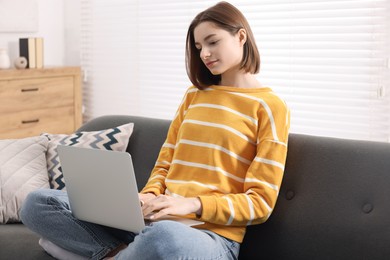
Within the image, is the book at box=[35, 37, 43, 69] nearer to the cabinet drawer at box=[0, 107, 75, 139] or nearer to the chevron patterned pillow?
the cabinet drawer at box=[0, 107, 75, 139]

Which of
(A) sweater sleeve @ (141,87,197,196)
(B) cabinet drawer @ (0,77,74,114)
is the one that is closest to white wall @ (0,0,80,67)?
(B) cabinet drawer @ (0,77,74,114)

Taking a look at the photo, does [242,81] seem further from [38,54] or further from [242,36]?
[38,54]

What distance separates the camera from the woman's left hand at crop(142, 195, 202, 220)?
209 cm

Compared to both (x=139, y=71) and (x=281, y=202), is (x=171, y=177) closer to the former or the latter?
(x=281, y=202)

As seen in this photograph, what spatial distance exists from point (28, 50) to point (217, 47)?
2.55 m

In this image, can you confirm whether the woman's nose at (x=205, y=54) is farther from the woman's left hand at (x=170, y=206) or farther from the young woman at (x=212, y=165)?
the woman's left hand at (x=170, y=206)

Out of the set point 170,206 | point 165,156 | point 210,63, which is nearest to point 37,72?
point 165,156

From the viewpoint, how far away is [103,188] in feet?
6.93

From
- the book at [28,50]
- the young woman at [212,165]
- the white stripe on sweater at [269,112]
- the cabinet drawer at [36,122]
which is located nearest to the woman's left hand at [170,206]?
the young woman at [212,165]

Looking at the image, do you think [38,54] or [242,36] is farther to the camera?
[38,54]

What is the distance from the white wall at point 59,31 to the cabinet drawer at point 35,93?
38 cm

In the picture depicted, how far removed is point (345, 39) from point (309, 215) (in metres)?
1.43

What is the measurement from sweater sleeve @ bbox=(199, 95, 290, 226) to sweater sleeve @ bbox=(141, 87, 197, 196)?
341mm

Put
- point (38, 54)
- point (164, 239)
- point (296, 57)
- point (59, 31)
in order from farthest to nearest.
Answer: point (59, 31) < point (38, 54) < point (296, 57) < point (164, 239)
